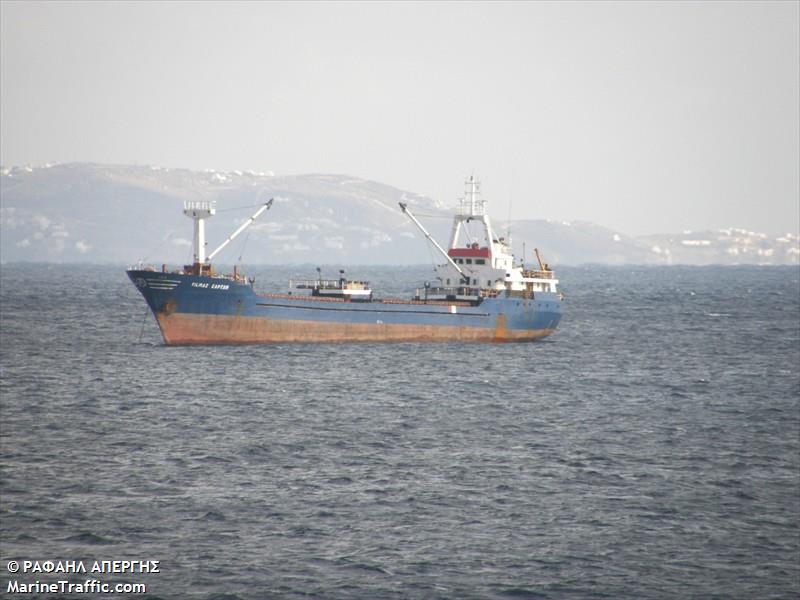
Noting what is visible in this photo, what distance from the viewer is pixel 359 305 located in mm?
85000

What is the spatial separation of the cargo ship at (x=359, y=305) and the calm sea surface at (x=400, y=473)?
261 centimetres

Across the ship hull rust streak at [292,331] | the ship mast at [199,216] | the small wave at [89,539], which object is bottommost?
the small wave at [89,539]

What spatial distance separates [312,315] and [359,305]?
144 inches

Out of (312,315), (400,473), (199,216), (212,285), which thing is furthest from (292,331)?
(400,473)

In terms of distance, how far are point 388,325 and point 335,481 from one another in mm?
44601

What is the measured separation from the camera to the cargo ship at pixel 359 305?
80062 mm

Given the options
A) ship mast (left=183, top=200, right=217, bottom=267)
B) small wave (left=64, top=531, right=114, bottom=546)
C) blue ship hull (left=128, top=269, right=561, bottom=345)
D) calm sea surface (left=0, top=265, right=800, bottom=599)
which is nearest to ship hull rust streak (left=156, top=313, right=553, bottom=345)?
blue ship hull (left=128, top=269, right=561, bottom=345)

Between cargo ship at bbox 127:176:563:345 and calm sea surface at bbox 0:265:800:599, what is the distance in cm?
261

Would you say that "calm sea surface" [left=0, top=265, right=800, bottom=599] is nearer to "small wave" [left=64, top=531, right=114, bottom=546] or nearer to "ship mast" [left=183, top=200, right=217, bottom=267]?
"small wave" [left=64, top=531, right=114, bottom=546]

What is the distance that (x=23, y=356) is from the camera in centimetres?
8188

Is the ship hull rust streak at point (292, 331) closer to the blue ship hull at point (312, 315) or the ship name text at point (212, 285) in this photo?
the blue ship hull at point (312, 315)

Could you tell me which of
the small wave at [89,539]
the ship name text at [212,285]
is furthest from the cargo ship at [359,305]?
the small wave at [89,539]

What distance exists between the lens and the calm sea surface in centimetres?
3284

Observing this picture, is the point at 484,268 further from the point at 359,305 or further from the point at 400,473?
the point at 400,473
